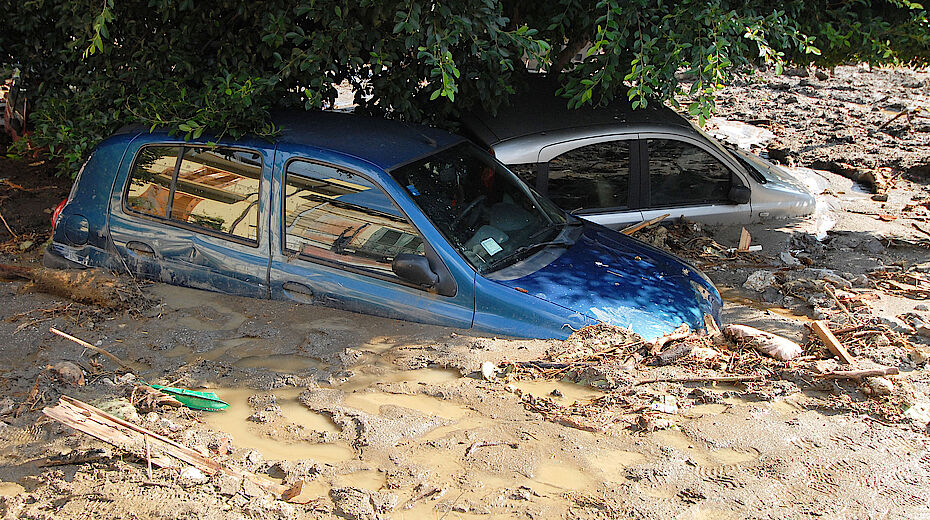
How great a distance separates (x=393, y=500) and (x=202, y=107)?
353 centimetres

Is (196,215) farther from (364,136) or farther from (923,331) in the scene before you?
(923,331)

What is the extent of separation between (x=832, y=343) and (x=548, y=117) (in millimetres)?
3188

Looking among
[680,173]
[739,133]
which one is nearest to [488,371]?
[680,173]

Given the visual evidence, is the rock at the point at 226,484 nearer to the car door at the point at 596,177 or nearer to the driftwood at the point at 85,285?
the driftwood at the point at 85,285

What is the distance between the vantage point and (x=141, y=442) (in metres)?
3.49

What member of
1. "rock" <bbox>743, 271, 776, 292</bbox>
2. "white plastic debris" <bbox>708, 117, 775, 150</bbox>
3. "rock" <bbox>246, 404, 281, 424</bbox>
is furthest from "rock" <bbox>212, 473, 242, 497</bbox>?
"white plastic debris" <bbox>708, 117, 775, 150</bbox>

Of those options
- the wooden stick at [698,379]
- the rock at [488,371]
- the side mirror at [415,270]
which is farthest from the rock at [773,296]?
the side mirror at [415,270]

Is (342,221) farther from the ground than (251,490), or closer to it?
farther from the ground

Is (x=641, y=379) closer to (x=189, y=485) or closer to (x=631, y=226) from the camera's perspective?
(x=189, y=485)

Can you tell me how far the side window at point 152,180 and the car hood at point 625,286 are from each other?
231 centimetres

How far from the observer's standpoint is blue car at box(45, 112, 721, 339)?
15.4 ft

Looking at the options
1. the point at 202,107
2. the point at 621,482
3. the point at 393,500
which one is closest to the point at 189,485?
the point at 393,500

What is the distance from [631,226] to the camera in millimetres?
6820

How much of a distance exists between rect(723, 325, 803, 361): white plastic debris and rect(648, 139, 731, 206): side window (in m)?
2.31
